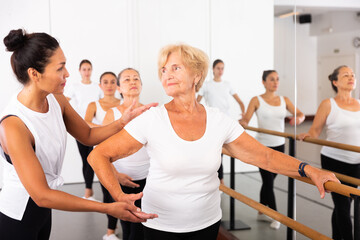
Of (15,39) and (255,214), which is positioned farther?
(255,214)

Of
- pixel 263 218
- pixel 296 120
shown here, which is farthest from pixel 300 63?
pixel 263 218

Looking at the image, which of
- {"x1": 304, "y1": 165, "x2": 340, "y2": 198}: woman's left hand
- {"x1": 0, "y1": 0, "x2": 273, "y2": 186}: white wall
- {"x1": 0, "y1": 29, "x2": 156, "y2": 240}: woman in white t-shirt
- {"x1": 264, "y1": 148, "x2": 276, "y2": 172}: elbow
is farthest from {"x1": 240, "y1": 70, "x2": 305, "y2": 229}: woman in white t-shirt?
{"x1": 0, "y1": 29, "x2": 156, "y2": 240}: woman in white t-shirt

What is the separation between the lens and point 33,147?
166 cm

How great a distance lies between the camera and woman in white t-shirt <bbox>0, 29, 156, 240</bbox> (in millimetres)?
1536

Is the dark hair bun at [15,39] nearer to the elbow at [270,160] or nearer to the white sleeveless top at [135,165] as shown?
the elbow at [270,160]

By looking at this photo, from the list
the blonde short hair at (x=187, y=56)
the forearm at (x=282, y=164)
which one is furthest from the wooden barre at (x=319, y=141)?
the blonde short hair at (x=187, y=56)

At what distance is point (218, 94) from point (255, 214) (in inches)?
49.3

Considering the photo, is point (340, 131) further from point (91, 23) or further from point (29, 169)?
point (91, 23)

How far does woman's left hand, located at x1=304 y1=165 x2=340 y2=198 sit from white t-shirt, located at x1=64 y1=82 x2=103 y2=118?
420 centimetres

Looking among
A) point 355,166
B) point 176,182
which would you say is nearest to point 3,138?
point 176,182

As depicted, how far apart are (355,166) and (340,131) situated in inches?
9.3

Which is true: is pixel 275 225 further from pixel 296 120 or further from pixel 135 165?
pixel 135 165

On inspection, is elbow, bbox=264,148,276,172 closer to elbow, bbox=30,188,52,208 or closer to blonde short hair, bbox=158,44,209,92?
blonde short hair, bbox=158,44,209,92

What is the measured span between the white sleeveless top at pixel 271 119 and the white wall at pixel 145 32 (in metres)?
0.17
